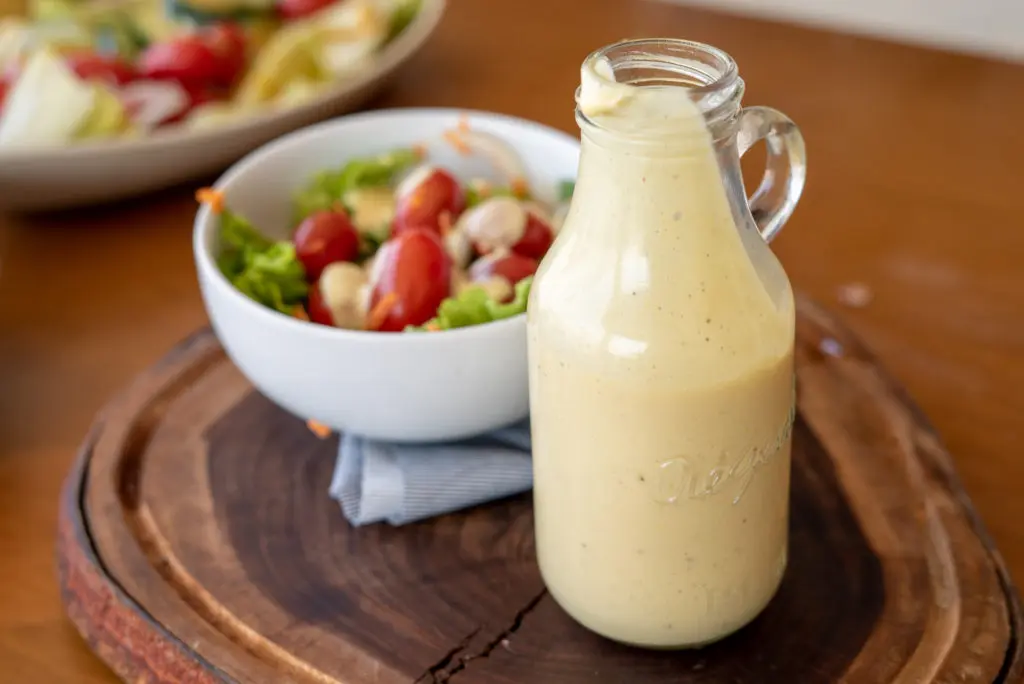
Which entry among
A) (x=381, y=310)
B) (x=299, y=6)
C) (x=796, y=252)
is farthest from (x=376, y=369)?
(x=299, y=6)

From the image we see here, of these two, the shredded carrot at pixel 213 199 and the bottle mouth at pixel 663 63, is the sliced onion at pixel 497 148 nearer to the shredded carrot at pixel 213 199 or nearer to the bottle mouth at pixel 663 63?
the shredded carrot at pixel 213 199

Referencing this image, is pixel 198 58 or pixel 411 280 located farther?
pixel 198 58

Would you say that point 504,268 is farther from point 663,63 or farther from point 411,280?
point 663,63

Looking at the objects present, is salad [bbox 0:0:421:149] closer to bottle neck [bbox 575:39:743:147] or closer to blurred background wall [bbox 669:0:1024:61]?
blurred background wall [bbox 669:0:1024:61]

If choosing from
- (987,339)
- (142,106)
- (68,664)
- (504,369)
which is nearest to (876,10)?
(987,339)

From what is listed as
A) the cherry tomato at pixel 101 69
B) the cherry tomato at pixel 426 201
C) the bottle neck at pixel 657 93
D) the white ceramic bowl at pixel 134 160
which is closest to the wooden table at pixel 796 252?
the white ceramic bowl at pixel 134 160

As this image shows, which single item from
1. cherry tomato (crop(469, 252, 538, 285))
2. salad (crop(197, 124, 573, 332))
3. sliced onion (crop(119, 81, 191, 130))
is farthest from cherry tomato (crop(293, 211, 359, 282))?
sliced onion (crop(119, 81, 191, 130))

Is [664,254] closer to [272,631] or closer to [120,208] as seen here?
[272,631]
